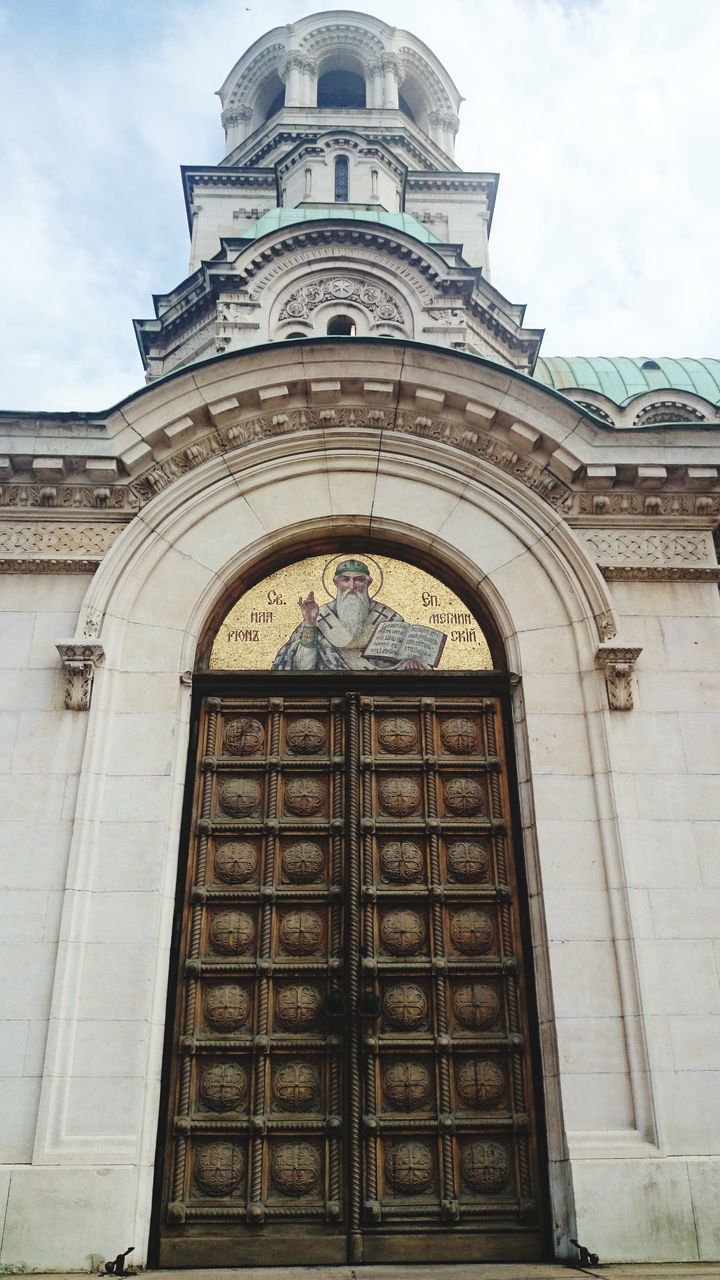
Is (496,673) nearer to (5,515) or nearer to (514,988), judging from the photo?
(514,988)

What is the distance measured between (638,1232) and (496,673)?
14.8 feet

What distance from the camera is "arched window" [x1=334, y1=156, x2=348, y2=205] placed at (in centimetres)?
2125

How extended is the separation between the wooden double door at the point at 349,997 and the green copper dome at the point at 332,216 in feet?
41.0

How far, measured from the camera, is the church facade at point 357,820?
7.31 metres

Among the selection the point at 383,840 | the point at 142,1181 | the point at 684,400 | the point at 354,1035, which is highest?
the point at 684,400

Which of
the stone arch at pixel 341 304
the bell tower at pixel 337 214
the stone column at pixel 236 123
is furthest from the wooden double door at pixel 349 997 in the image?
the stone column at pixel 236 123

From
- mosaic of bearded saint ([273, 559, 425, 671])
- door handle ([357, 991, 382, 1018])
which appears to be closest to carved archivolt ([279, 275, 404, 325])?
mosaic of bearded saint ([273, 559, 425, 671])

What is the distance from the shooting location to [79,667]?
340 inches

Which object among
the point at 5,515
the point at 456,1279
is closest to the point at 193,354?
the point at 5,515

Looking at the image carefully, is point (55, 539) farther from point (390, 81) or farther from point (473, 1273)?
point (390, 81)

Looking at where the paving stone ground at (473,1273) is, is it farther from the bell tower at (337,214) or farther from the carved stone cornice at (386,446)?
the bell tower at (337,214)

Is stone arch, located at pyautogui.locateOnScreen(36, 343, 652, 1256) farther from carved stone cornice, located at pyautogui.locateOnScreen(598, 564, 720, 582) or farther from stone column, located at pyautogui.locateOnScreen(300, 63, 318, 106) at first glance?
stone column, located at pyautogui.locateOnScreen(300, 63, 318, 106)

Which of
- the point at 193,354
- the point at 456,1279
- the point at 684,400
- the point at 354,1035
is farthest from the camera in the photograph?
the point at 684,400

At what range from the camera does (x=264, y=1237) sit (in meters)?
7.27
